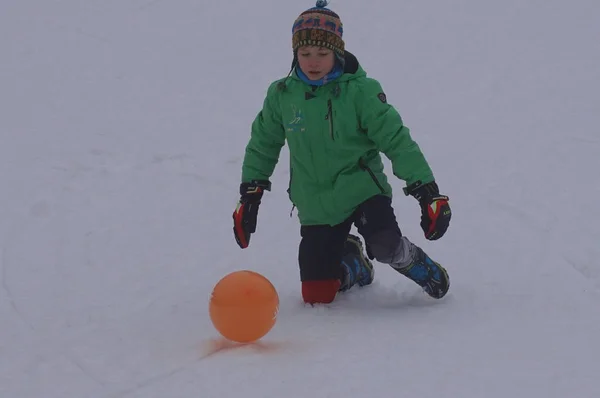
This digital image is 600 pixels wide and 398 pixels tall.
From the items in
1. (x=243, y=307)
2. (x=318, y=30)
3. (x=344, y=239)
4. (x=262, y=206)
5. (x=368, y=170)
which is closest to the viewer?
(x=243, y=307)

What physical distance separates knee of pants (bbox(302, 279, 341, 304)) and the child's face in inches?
43.0

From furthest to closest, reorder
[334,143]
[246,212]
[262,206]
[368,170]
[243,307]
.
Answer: [262,206]
[246,212]
[368,170]
[334,143]
[243,307]

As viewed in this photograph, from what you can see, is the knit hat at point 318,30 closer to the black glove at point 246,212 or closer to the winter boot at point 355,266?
the black glove at point 246,212

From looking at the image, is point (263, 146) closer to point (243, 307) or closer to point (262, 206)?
point (243, 307)

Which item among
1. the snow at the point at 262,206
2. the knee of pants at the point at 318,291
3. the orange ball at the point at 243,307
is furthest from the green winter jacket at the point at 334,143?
the orange ball at the point at 243,307

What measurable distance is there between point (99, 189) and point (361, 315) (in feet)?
8.62

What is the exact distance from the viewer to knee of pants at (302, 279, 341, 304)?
4.41 meters

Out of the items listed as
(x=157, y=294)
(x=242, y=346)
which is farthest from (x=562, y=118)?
(x=242, y=346)

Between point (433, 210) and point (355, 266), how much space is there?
31.0 inches

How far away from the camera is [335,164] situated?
420 centimetres

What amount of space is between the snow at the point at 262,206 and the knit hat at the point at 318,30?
4.35 feet

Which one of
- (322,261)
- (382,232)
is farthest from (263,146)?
(382,232)

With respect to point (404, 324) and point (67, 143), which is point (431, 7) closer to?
point (67, 143)

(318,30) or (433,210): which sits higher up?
(318,30)
